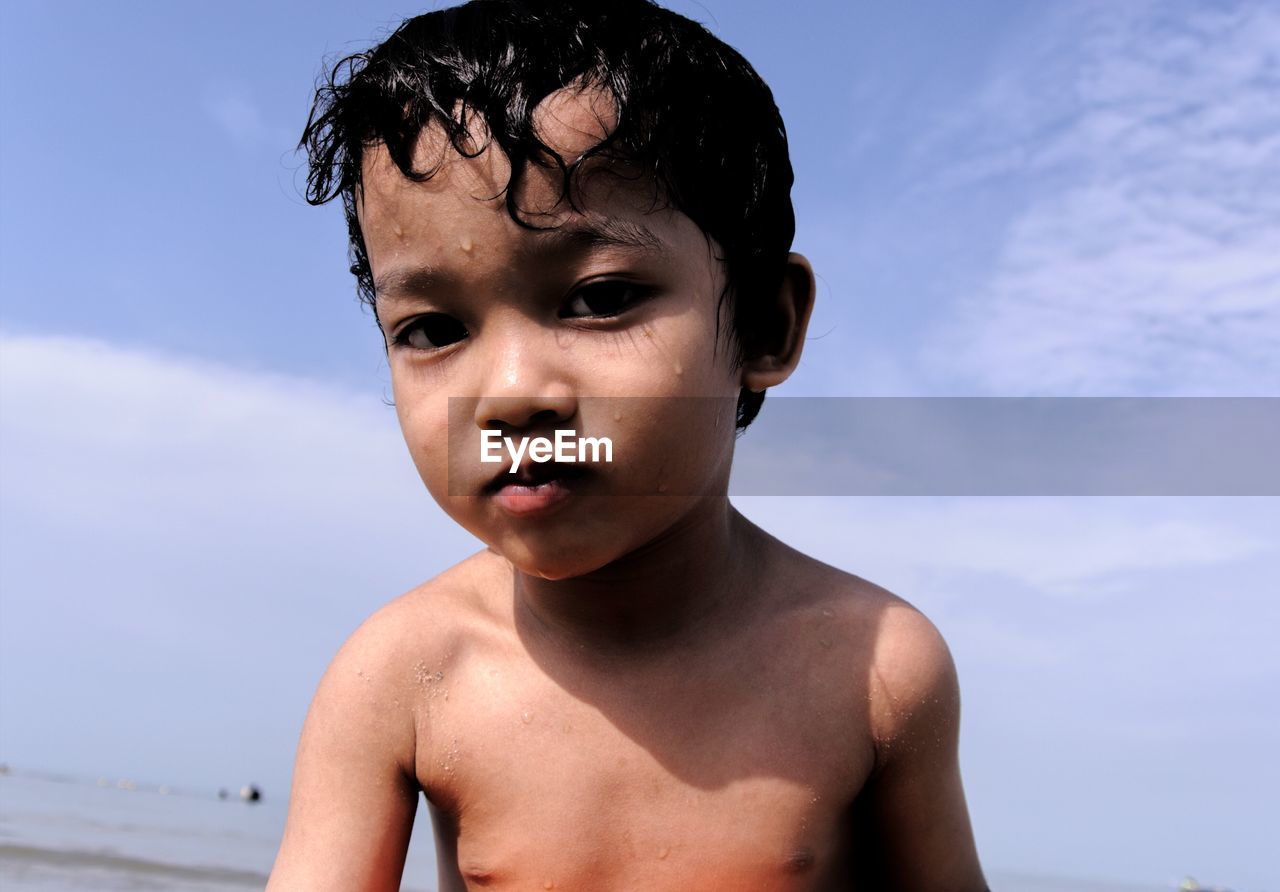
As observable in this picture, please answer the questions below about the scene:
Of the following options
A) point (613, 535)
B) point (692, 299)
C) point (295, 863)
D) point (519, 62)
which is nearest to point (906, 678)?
point (613, 535)

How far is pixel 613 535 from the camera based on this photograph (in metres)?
1.58

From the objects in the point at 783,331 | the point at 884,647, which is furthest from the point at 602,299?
the point at 884,647

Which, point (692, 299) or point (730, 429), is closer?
point (692, 299)

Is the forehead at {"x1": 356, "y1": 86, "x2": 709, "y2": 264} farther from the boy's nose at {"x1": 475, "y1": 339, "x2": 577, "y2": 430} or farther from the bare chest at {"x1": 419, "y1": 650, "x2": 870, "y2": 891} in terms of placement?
the bare chest at {"x1": 419, "y1": 650, "x2": 870, "y2": 891}

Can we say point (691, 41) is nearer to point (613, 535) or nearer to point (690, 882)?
point (613, 535)

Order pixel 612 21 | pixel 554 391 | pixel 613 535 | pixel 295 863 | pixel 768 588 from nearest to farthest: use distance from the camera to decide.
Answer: pixel 554 391
pixel 613 535
pixel 295 863
pixel 612 21
pixel 768 588

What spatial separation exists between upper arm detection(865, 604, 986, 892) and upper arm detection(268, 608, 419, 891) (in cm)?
75

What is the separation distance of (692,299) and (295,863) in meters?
1.01

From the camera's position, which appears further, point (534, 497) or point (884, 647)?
point (884, 647)

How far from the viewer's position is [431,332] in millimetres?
1621

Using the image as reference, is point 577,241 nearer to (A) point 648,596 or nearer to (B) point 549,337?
(B) point 549,337

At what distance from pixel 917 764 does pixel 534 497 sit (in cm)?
85

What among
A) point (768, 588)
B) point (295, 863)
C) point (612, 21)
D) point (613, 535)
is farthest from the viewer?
point (768, 588)

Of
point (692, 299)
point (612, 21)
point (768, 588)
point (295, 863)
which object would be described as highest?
point (612, 21)
